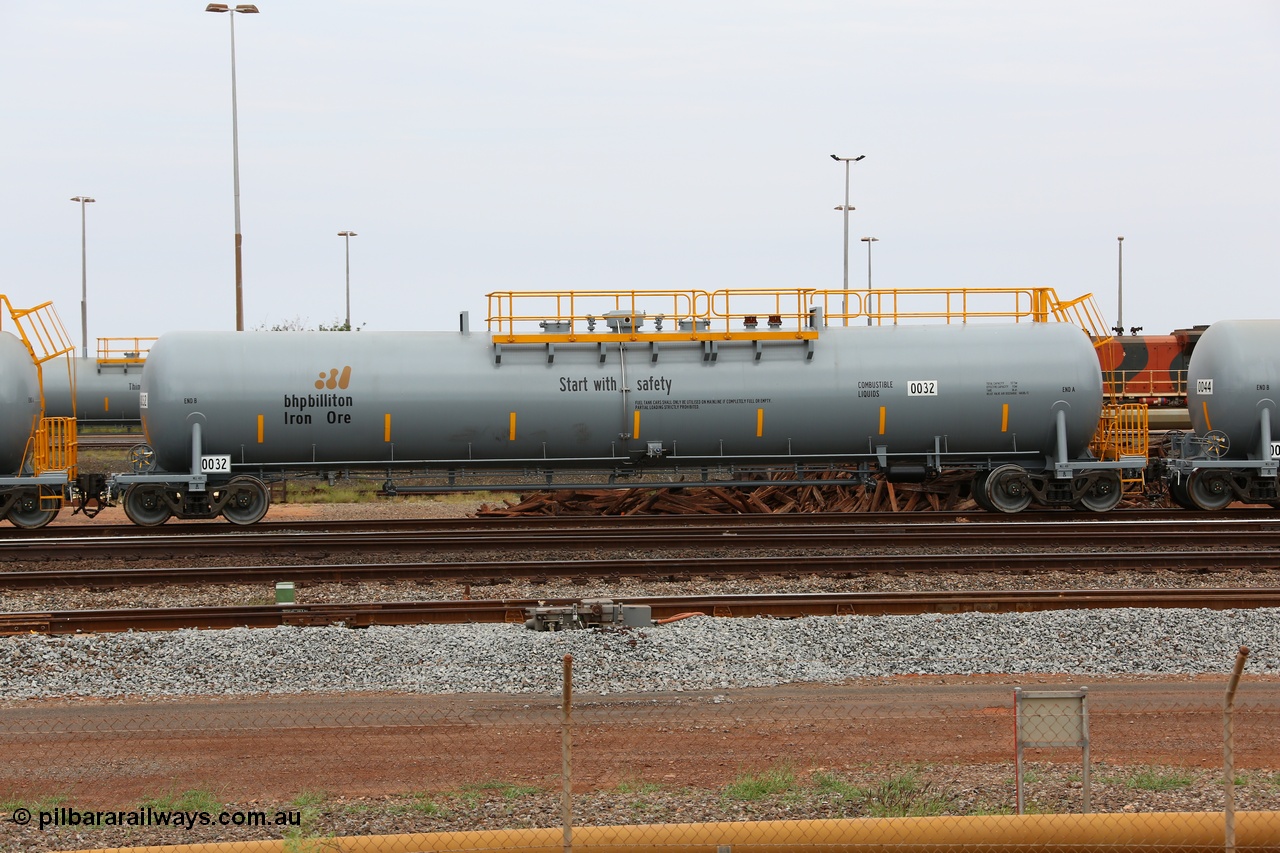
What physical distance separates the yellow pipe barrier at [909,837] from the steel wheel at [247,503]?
48.7 ft

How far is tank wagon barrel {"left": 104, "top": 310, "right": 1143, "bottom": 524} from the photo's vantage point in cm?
1934

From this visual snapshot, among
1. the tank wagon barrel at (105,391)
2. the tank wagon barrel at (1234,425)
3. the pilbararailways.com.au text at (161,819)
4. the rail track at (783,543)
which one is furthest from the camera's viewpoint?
the tank wagon barrel at (105,391)

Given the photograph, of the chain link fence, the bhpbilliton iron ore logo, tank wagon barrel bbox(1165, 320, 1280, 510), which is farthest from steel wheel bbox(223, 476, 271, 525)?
tank wagon barrel bbox(1165, 320, 1280, 510)

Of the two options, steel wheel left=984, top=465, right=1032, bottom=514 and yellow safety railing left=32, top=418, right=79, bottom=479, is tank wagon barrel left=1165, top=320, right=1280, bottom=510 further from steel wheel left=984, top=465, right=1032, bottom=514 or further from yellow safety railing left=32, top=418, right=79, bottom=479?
yellow safety railing left=32, top=418, right=79, bottom=479

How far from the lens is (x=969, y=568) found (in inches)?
592

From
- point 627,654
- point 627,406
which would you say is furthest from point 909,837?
point 627,406

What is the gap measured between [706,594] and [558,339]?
25.4 feet

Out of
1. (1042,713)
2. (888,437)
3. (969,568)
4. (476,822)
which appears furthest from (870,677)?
(888,437)

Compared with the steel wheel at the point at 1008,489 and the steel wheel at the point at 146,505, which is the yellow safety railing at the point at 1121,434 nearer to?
Result: the steel wheel at the point at 1008,489

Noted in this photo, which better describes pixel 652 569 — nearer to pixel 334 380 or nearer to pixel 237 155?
pixel 334 380

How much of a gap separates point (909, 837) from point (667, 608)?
6957mm

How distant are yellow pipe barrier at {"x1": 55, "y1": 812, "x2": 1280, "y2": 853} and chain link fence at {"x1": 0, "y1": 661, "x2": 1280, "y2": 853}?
0.04ft

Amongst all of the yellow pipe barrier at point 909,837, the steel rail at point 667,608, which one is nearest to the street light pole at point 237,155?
the steel rail at point 667,608

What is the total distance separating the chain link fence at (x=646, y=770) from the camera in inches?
215
